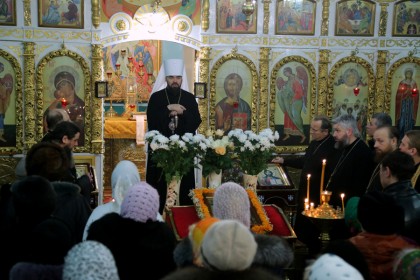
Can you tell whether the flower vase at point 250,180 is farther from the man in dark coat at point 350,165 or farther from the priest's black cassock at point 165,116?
the priest's black cassock at point 165,116

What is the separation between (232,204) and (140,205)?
55cm

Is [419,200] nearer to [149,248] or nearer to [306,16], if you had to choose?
[149,248]

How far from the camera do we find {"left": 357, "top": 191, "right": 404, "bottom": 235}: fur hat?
2.91 meters

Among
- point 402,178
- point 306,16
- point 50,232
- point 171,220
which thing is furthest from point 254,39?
point 50,232

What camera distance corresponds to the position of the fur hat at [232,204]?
3.23 metres

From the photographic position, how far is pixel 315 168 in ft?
21.5

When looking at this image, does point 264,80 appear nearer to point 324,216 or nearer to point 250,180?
point 250,180

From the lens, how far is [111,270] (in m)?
2.26

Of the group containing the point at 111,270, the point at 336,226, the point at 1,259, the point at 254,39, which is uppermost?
the point at 254,39

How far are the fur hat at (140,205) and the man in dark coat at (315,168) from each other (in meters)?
3.66

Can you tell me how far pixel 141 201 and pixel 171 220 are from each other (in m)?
1.85

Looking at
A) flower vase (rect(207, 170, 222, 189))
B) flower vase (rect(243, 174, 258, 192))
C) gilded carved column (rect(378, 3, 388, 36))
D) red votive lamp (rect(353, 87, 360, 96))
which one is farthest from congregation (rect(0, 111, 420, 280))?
gilded carved column (rect(378, 3, 388, 36))

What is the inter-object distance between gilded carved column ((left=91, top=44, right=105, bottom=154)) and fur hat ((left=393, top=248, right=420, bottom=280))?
23.8 feet

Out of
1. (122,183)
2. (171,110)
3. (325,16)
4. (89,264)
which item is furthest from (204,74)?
(89,264)
